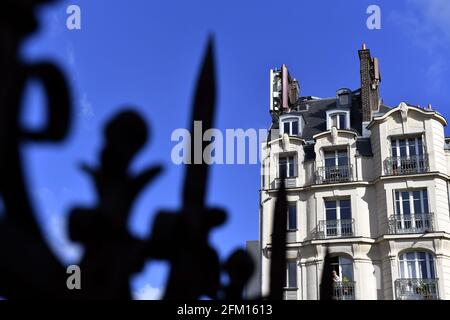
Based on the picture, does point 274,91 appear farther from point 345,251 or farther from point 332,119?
point 345,251

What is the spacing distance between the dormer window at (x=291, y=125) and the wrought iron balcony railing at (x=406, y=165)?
608cm

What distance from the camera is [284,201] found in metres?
2.84

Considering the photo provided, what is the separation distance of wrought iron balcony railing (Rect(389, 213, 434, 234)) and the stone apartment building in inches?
1.9

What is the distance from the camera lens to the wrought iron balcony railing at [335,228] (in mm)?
29062

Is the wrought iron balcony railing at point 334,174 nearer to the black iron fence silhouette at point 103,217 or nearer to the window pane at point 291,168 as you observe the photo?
the window pane at point 291,168

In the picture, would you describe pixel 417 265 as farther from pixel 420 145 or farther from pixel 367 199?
pixel 420 145

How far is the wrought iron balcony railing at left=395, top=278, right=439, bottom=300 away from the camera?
26.4m

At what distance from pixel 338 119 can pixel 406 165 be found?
5.26 metres

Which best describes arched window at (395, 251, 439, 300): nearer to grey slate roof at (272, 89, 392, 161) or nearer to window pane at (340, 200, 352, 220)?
window pane at (340, 200, 352, 220)

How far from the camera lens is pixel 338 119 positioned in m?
33.0

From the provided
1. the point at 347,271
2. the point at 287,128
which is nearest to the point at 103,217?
the point at 347,271

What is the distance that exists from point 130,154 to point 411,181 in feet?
93.9

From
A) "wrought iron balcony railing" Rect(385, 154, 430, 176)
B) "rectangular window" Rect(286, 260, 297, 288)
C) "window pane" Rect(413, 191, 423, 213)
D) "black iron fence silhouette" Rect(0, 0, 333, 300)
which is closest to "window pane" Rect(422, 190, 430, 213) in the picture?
"window pane" Rect(413, 191, 423, 213)
